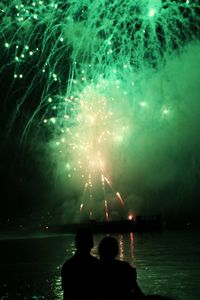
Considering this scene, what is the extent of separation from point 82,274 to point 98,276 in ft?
0.62

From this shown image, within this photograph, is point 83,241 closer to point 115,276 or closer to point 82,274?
point 82,274

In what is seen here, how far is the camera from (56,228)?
99625 millimetres

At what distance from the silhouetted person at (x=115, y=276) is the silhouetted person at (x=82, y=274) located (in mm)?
101

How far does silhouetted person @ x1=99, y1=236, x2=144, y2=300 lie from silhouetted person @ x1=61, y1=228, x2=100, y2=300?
101 millimetres

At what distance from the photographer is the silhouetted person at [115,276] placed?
5.00 metres

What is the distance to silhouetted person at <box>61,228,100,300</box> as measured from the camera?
5004mm

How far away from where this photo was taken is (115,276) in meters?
5.01

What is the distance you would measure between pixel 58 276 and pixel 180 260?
10.6m

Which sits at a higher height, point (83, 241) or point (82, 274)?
point (83, 241)

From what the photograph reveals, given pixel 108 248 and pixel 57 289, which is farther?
pixel 57 289

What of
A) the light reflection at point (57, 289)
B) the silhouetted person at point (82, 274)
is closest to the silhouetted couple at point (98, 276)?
the silhouetted person at point (82, 274)

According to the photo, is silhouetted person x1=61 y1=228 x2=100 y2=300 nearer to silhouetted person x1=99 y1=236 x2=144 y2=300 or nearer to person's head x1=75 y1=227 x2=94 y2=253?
person's head x1=75 y1=227 x2=94 y2=253

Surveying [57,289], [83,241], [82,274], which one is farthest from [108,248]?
[57,289]

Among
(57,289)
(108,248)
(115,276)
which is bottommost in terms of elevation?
(57,289)
